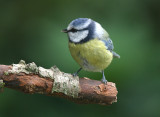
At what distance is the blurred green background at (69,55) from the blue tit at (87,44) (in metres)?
0.30

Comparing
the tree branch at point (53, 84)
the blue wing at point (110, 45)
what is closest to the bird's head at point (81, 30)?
the blue wing at point (110, 45)

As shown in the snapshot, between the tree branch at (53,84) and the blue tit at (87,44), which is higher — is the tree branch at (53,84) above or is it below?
below

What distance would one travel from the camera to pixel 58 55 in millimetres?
3232

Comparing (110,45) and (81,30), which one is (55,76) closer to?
(81,30)

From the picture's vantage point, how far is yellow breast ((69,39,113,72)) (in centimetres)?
270

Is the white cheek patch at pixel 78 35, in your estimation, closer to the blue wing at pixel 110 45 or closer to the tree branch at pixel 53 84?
the blue wing at pixel 110 45

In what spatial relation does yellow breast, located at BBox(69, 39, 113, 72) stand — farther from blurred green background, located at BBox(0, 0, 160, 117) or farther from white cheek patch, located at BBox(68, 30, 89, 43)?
blurred green background, located at BBox(0, 0, 160, 117)

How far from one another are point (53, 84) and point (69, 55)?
982mm

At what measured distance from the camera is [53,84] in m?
2.27

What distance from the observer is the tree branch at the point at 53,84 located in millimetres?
2133

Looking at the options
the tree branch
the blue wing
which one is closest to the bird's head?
the blue wing

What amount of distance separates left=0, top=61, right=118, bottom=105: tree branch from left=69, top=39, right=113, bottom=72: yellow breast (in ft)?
0.85
